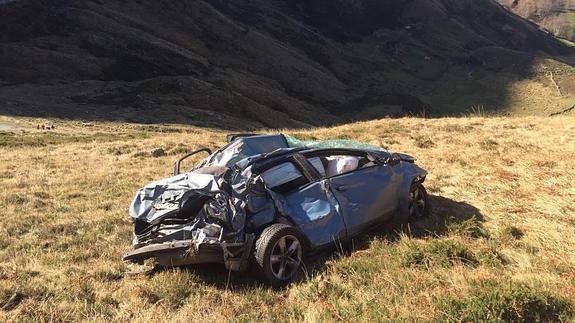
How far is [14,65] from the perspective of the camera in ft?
193

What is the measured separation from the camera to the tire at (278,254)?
632 cm

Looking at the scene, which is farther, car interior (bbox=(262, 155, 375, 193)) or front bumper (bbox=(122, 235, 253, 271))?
car interior (bbox=(262, 155, 375, 193))

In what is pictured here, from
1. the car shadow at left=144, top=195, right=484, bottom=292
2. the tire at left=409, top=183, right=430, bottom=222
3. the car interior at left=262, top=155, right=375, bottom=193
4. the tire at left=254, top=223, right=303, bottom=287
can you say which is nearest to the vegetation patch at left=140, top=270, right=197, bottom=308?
the car shadow at left=144, top=195, right=484, bottom=292

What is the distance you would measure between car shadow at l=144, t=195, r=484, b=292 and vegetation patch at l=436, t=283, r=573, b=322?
2.20 meters

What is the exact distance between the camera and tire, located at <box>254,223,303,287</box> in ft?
20.7

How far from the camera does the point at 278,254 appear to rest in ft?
21.5

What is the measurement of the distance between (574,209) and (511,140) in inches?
275

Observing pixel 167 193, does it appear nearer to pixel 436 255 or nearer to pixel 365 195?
pixel 365 195

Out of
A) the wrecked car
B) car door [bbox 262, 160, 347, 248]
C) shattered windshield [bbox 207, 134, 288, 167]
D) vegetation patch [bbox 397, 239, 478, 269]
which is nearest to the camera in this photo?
the wrecked car

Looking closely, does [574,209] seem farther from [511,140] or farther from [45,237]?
[45,237]

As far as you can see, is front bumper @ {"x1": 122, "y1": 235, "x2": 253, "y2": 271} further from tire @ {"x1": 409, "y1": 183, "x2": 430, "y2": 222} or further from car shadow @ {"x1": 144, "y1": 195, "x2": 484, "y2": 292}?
tire @ {"x1": 409, "y1": 183, "x2": 430, "y2": 222}

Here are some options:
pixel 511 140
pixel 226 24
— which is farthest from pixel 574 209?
pixel 226 24

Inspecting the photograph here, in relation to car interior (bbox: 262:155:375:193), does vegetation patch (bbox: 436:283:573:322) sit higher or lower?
lower

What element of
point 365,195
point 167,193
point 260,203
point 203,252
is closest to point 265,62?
point 365,195
